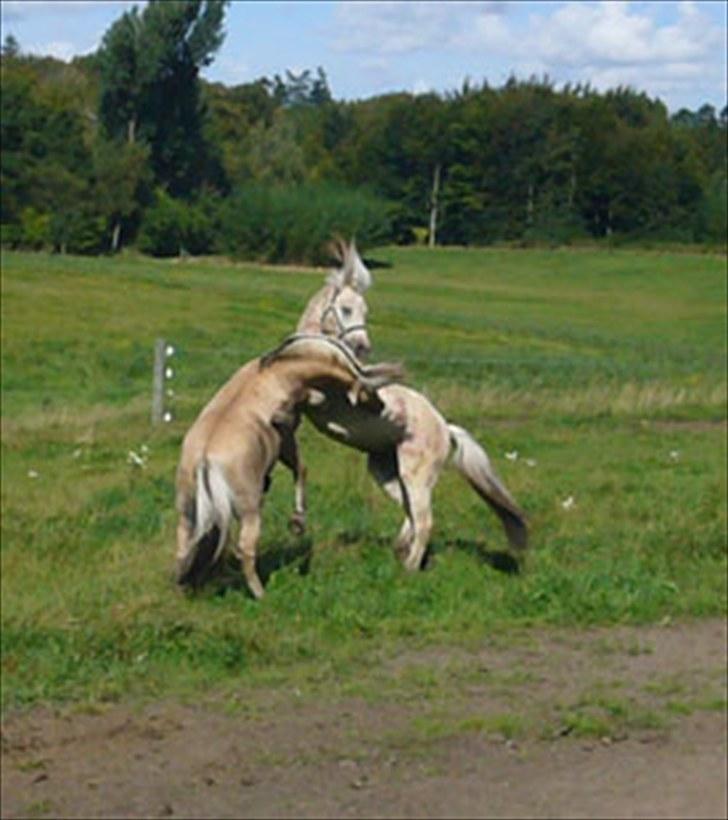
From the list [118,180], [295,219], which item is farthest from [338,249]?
[118,180]

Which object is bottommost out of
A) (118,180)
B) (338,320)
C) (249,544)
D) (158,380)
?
(158,380)

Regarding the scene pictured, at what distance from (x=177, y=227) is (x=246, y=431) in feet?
6.05

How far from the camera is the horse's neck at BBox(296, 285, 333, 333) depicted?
3.61 metres

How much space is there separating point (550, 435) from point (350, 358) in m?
15.8

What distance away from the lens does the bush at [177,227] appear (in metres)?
6.07

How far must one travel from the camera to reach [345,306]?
3.58m

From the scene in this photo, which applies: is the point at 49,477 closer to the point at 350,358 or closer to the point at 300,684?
the point at 300,684

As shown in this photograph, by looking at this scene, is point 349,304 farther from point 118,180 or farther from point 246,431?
point 118,180

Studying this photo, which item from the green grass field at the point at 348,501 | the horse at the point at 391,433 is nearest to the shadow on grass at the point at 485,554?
the green grass field at the point at 348,501

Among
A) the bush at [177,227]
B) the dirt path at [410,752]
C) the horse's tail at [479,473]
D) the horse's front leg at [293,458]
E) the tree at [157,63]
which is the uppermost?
the tree at [157,63]

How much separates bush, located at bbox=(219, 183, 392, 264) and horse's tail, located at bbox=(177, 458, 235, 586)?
62 cm

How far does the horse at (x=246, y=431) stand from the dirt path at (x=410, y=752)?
2.17m

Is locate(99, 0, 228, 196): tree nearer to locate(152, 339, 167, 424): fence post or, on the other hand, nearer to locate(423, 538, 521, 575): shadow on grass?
locate(423, 538, 521, 575): shadow on grass

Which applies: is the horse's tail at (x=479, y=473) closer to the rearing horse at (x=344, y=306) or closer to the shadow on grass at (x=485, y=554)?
the rearing horse at (x=344, y=306)
